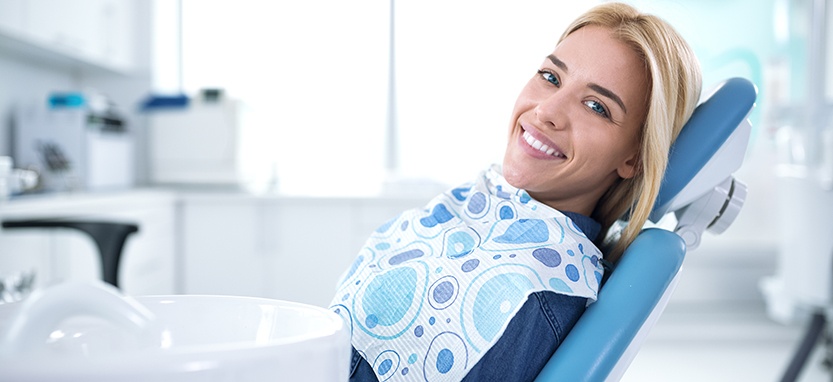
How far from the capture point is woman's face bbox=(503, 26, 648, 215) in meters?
1.05

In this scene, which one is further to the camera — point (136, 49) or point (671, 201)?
point (136, 49)

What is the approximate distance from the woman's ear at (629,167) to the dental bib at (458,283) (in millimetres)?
144

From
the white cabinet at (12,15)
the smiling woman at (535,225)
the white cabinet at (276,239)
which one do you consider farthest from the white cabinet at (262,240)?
the smiling woman at (535,225)

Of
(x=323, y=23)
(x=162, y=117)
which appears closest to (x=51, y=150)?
(x=162, y=117)

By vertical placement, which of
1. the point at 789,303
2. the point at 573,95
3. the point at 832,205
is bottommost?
the point at 789,303

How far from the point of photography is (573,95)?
3.48 ft

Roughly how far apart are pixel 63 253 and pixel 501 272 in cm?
200

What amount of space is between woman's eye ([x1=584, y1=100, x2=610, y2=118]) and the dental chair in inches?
4.5

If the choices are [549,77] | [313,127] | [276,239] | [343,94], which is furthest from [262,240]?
[549,77]

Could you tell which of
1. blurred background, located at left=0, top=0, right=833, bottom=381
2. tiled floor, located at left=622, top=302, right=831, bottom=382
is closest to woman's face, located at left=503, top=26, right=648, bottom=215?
blurred background, located at left=0, top=0, right=833, bottom=381

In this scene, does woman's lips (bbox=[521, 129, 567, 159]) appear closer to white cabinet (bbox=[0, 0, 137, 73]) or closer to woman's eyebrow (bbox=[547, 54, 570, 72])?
woman's eyebrow (bbox=[547, 54, 570, 72])

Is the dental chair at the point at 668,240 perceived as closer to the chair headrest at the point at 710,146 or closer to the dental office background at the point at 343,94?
the chair headrest at the point at 710,146

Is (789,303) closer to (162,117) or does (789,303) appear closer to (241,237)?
(241,237)

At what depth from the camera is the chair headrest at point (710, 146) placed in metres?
1.04
